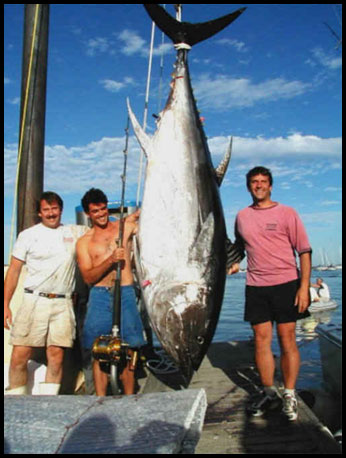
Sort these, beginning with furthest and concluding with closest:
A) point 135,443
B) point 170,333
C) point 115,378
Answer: point 115,378 < point 170,333 < point 135,443

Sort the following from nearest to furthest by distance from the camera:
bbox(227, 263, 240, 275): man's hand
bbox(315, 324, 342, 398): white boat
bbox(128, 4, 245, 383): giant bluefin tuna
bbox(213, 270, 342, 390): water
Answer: bbox(128, 4, 245, 383): giant bluefin tuna, bbox(227, 263, 240, 275): man's hand, bbox(315, 324, 342, 398): white boat, bbox(213, 270, 342, 390): water

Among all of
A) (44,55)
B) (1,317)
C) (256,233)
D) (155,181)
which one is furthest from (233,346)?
(44,55)

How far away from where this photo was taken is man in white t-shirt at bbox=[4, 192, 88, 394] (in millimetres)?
3199

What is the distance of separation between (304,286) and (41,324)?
6.83 ft

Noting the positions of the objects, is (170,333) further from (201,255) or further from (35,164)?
(35,164)

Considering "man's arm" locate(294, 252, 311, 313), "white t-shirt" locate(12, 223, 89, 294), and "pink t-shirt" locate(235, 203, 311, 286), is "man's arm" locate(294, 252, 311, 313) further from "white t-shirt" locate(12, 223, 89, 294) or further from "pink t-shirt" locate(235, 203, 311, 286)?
"white t-shirt" locate(12, 223, 89, 294)

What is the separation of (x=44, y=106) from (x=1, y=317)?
215 cm

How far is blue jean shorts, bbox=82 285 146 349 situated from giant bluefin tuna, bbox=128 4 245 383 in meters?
0.89

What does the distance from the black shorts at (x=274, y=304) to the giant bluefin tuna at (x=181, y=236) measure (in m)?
0.58

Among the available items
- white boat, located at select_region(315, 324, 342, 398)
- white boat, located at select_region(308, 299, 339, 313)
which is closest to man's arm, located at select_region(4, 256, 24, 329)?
white boat, located at select_region(315, 324, 342, 398)

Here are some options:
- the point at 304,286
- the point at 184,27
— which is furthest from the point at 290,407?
the point at 184,27

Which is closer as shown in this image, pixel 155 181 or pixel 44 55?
pixel 155 181

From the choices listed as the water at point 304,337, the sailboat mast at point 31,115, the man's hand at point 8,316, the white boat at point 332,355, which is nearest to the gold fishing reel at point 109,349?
the man's hand at point 8,316

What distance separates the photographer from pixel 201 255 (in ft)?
7.66
